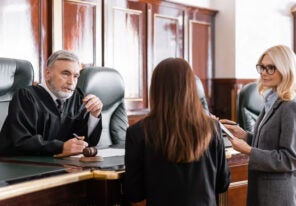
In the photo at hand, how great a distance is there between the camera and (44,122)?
2.68 metres

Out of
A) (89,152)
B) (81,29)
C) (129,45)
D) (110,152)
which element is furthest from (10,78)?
(129,45)

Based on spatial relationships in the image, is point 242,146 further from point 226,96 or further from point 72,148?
point 226,96

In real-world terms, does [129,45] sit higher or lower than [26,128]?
higher

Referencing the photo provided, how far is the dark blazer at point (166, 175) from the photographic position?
6.29ft

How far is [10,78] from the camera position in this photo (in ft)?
9.68

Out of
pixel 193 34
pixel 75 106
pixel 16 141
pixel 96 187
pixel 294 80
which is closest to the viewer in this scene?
pixel 96 187

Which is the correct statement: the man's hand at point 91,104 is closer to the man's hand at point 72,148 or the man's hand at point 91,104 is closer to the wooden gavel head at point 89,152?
the man's hand at point 72,148

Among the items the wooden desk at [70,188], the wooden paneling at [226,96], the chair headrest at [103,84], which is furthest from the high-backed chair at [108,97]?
the wooden paneling at [226,96]

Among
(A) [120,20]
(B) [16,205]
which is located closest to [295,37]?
(A) [120,20]

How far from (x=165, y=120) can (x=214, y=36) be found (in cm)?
496

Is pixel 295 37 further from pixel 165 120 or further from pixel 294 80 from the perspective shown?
pixel 165 120

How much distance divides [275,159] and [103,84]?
1420 millimetres

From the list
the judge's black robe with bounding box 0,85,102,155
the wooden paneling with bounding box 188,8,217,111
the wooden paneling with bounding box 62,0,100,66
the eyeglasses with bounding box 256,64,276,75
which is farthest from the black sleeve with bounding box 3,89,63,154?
the wooden paneling with bounding box 188,8,217,111

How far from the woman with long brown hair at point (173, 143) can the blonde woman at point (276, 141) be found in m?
0.45
